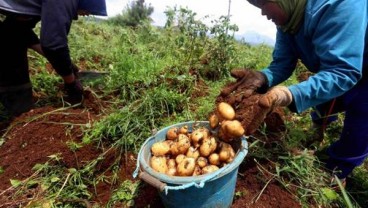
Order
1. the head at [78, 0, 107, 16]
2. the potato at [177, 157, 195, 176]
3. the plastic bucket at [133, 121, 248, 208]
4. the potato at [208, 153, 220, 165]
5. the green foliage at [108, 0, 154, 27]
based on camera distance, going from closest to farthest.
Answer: the plastic bucket at [133, 121, 248, 208] → the potato at [177, 157, 195, 176] → the potato at [208, 153, 220, 165] → the head at [78, 0, 107, 16] → the green foliage at [108, 0, 154, 27]

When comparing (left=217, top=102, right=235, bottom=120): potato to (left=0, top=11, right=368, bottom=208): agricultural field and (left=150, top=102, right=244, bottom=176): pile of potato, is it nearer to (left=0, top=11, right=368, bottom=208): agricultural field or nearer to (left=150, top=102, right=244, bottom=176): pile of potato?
(left=150, top=102, right=244, bottom=176): pile of potato

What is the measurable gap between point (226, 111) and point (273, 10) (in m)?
0.68

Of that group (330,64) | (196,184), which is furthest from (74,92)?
(330,64)

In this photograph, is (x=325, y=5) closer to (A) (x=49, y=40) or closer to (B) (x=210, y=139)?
(B) (x=210, y=139)

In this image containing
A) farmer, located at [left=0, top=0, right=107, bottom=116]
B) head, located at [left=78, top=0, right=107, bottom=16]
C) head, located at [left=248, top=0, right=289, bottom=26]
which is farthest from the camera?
head, located at [left=78, top=0, right=107, bottom=16]

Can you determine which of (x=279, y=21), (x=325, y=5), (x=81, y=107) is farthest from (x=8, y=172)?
(x=325, y=5)

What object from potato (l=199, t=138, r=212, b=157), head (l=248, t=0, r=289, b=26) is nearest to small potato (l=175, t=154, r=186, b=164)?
potato (l=199, t=138, r=212, b=157)

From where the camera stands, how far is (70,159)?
2.47 meters

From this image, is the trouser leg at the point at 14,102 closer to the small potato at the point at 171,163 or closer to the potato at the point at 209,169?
the small potato at the point at 171,163

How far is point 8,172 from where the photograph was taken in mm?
2434

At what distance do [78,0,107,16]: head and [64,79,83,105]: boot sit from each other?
628 millimetres

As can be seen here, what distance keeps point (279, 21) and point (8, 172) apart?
2113 mm

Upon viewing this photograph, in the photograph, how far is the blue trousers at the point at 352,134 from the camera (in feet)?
7.22

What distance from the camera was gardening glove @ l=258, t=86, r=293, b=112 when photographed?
176 centimetres
